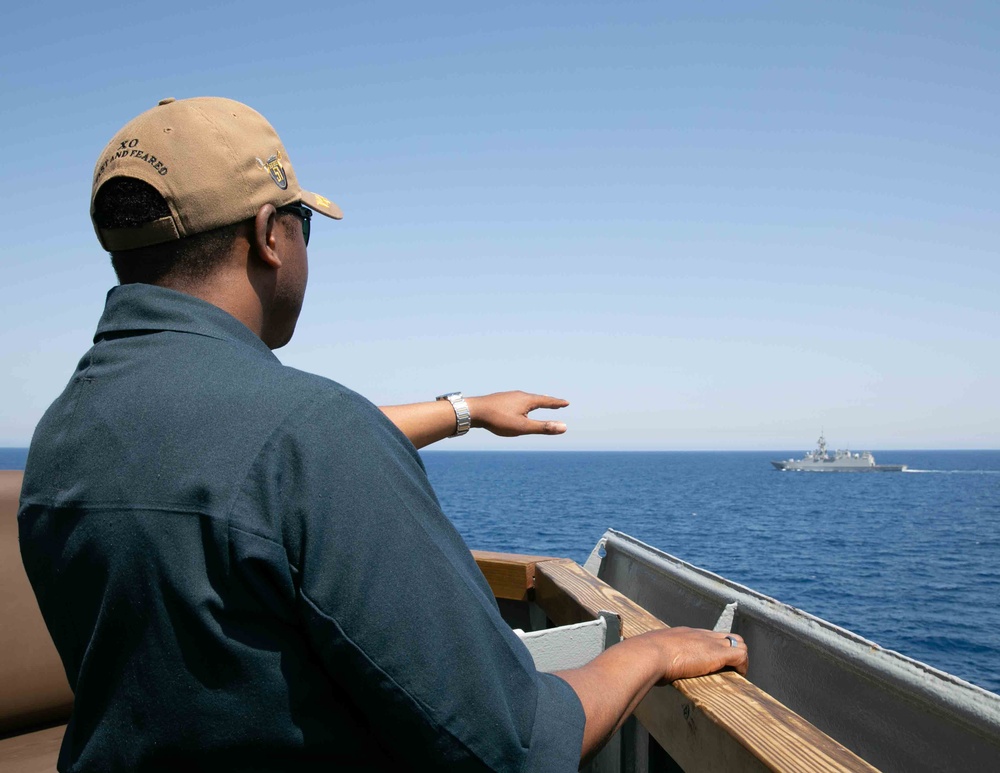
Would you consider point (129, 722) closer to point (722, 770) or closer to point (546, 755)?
point (546, 755)

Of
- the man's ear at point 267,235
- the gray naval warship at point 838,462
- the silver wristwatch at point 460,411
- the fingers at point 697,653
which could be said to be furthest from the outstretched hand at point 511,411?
the gray naval warship at point 838,462

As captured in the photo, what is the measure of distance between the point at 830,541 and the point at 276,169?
49.9 meters

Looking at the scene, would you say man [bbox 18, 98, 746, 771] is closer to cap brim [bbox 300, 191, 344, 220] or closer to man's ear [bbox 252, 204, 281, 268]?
man's ear [bbox 252, 204, 281, 268]

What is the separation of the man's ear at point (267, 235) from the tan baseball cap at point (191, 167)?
0.04 feet

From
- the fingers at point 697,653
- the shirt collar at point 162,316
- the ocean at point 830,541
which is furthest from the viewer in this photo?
the ocean at point 830,541

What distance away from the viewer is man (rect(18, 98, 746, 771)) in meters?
A: 0.87

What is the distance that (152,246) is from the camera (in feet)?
3.63

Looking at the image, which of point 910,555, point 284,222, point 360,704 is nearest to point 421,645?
point 360,704

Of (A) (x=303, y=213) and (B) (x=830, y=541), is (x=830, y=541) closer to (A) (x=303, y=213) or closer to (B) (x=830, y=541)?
(B) (x=830, y=541)

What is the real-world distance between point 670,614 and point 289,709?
2379mm

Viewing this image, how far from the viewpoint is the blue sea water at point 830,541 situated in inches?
947

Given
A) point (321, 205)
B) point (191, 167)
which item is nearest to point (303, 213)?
point (321, 205)

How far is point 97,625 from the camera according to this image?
3.00 ft

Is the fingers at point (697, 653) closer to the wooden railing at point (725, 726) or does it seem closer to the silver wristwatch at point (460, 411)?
the wooden railing at point (725, 726)
